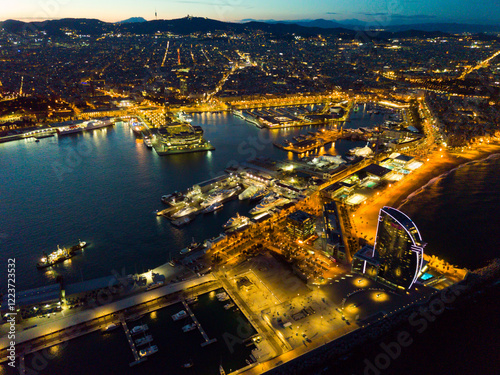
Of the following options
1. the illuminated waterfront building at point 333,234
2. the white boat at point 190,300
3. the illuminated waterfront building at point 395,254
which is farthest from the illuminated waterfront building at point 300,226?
the white boat at point 190,300

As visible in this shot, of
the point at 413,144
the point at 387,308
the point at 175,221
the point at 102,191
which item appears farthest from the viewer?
the point at 413,144

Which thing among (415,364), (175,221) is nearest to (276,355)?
(415,364)

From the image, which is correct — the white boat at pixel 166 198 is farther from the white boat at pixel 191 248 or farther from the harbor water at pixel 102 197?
the white boat at pixel 191 248

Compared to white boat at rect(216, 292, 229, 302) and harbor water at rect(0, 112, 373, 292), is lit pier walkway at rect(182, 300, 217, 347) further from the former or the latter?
harbor water at rect(0, 112, 373, 292)

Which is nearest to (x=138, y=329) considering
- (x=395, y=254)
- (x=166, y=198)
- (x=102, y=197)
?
(x=395, y=254)

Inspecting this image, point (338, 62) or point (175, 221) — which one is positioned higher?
point (338, 62)

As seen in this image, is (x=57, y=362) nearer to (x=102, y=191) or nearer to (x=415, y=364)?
(x=415, y=364)

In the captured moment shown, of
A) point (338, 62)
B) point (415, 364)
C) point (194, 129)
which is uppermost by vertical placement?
point (338, 62)
